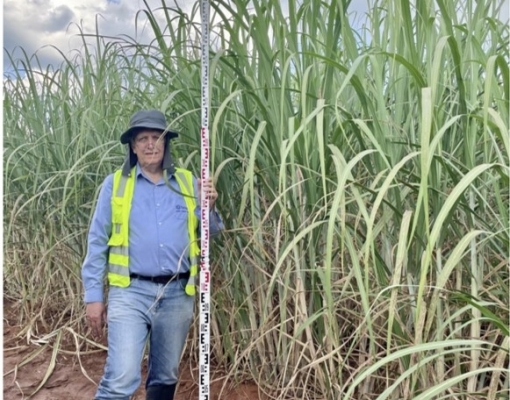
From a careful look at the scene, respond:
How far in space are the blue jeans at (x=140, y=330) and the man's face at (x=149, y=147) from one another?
320mm

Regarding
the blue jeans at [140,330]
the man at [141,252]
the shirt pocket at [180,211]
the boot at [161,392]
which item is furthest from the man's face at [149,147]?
the boot at [161,392]

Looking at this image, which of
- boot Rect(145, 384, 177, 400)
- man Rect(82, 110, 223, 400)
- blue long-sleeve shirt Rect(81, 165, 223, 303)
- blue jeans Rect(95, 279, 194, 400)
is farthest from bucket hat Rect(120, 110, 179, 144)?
boot Rect(145, 384, 177, 400)

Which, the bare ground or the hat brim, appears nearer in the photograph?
the hat brim

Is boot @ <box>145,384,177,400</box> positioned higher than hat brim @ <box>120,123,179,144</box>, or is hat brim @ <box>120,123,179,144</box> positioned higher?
hat brim @ <box>120,123,179,144</box>

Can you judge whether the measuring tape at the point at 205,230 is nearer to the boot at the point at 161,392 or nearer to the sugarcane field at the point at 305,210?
the sugarcane field at the point at 305,210

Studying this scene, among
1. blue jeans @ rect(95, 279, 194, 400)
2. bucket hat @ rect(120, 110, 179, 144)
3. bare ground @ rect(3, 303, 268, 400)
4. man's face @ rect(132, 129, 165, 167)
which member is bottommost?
bare ground @ rect(3, 303, 268, 400)

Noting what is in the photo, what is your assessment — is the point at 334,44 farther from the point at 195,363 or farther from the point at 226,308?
the point at 195,363

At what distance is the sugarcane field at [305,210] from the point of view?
951 mm

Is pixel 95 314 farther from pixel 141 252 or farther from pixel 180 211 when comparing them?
pixel 180 211

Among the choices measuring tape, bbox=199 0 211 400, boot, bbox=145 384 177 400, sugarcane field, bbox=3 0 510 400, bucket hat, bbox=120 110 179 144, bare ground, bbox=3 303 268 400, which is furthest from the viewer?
bare ground, bbox=3 303 268 400

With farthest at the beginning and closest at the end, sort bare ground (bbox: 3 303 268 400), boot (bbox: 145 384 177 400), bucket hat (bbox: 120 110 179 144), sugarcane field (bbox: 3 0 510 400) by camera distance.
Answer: bare ground (bbox: 3 303 268 400), boot (bbox: 145 384 177 400), bucket hat (bbox: 120 110 179 144), sugarcane field (bbox: 3 0 510 400)

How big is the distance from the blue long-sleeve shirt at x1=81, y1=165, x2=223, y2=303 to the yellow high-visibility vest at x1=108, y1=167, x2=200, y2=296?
2 cm

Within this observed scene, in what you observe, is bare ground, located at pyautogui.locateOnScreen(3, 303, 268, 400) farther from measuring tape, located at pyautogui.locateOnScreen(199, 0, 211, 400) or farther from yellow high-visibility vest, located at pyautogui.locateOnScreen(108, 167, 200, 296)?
yellow high-visibility vest, located at pyautogui.locateOnScreen(108, 167, 200, 296)

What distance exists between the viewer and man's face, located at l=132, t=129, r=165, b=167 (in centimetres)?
132
